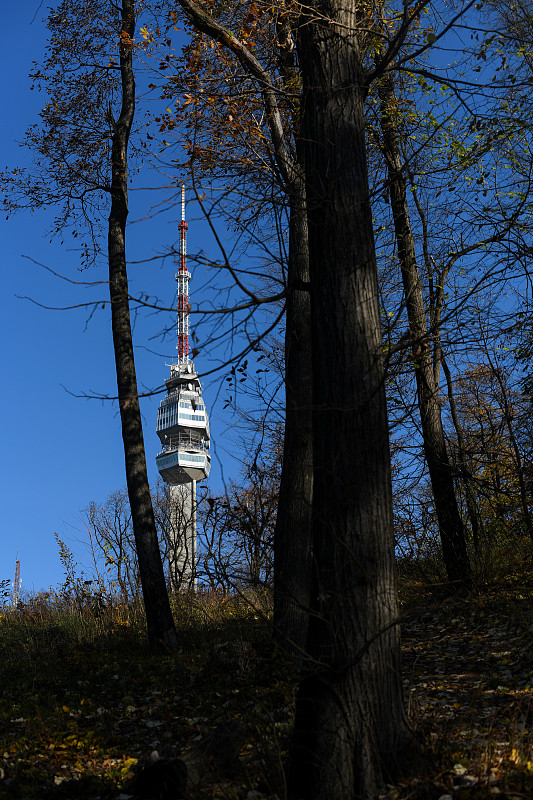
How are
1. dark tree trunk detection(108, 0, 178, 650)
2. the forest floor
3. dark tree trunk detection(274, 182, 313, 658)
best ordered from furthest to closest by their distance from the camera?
dark tree trunk detection(108, 0, 178, 650), dark tree trunk detection(274, 182, 313, 658), the forest floor

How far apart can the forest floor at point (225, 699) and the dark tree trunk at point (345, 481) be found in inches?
8.7

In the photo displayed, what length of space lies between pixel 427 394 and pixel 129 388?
4.45 meters

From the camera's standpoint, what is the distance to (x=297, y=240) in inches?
341

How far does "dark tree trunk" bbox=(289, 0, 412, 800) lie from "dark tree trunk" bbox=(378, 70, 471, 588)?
18.7ft

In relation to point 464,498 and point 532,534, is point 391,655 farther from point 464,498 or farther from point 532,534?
point 464,498

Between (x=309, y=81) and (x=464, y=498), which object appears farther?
(x=464, y=498)

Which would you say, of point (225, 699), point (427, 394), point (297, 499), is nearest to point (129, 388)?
point (297, 499)

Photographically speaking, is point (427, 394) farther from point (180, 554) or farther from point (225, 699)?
point (180, 554)

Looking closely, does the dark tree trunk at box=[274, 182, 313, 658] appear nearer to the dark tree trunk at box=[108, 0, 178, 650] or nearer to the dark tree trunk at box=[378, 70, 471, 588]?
the dark tree trunk at box=[108, 0, 178, 650]

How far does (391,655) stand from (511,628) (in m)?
5.05

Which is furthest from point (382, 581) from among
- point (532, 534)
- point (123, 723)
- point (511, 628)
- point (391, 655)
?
point (532, 534)

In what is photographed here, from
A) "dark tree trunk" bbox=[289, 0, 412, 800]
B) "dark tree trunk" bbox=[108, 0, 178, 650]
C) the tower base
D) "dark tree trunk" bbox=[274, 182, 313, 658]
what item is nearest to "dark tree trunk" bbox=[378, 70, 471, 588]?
"dark tree trunk" bbox=[274, 182, 313, 658]

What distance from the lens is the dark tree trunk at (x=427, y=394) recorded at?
10336 mm

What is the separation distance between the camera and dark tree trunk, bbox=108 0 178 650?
9500 millimetres
